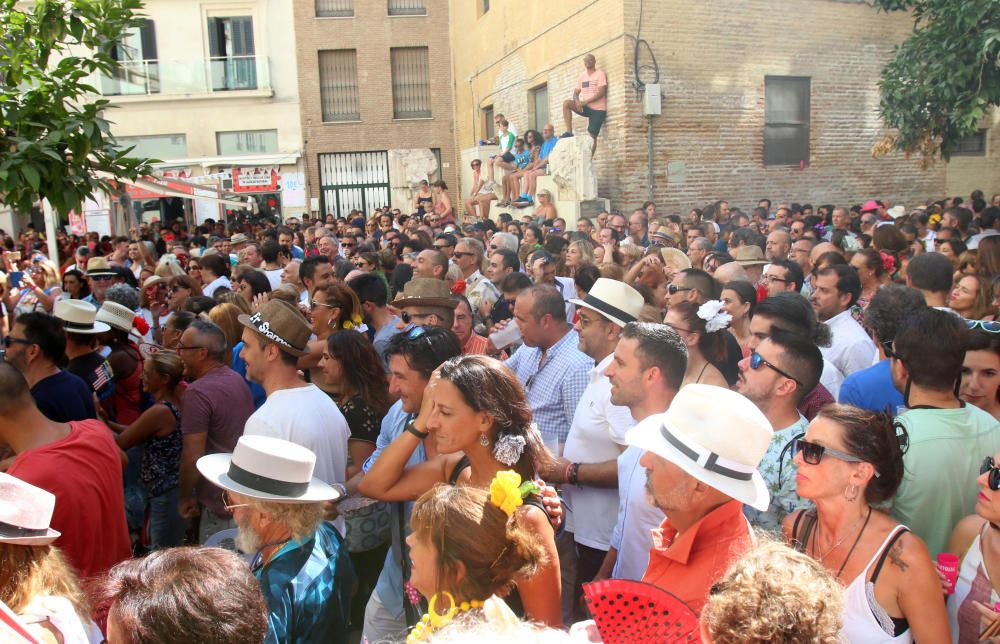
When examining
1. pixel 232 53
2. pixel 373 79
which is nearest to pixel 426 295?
pixel 373 79

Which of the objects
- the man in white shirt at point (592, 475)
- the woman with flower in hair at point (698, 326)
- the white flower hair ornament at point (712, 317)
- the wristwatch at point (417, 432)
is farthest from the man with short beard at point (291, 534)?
the white flower hair ornament at point (712, 317)

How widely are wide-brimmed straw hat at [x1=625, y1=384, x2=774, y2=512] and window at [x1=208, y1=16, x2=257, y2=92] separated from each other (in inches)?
1132

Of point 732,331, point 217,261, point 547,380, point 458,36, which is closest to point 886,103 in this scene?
point 732,331

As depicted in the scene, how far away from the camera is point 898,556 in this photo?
228cm

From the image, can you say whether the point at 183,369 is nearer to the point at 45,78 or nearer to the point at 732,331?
the point at 45,78

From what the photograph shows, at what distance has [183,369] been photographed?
4.96 m

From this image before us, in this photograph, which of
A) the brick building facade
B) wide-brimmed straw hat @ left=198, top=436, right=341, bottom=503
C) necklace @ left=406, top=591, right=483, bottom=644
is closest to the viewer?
necklace @ left=406, top=591, right=483, bottom=644

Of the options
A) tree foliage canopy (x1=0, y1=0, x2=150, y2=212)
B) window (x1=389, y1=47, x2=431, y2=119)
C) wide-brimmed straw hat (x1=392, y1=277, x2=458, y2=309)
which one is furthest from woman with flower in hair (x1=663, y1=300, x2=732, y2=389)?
window (x1=389, y1=47, x2=431, y2=119)

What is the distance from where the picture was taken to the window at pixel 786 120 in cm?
1627

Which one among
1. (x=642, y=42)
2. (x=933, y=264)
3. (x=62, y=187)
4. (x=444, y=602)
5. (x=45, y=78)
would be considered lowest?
(x=444, y=602)

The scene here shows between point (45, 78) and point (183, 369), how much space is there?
1803 millimetres

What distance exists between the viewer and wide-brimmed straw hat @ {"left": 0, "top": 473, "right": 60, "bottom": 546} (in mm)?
2324

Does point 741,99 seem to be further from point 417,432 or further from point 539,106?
point 417,432

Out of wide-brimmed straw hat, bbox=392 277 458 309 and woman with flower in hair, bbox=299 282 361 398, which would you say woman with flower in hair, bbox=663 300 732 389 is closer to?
wide-brimmed straw hat, bbox=392 277 458 309
